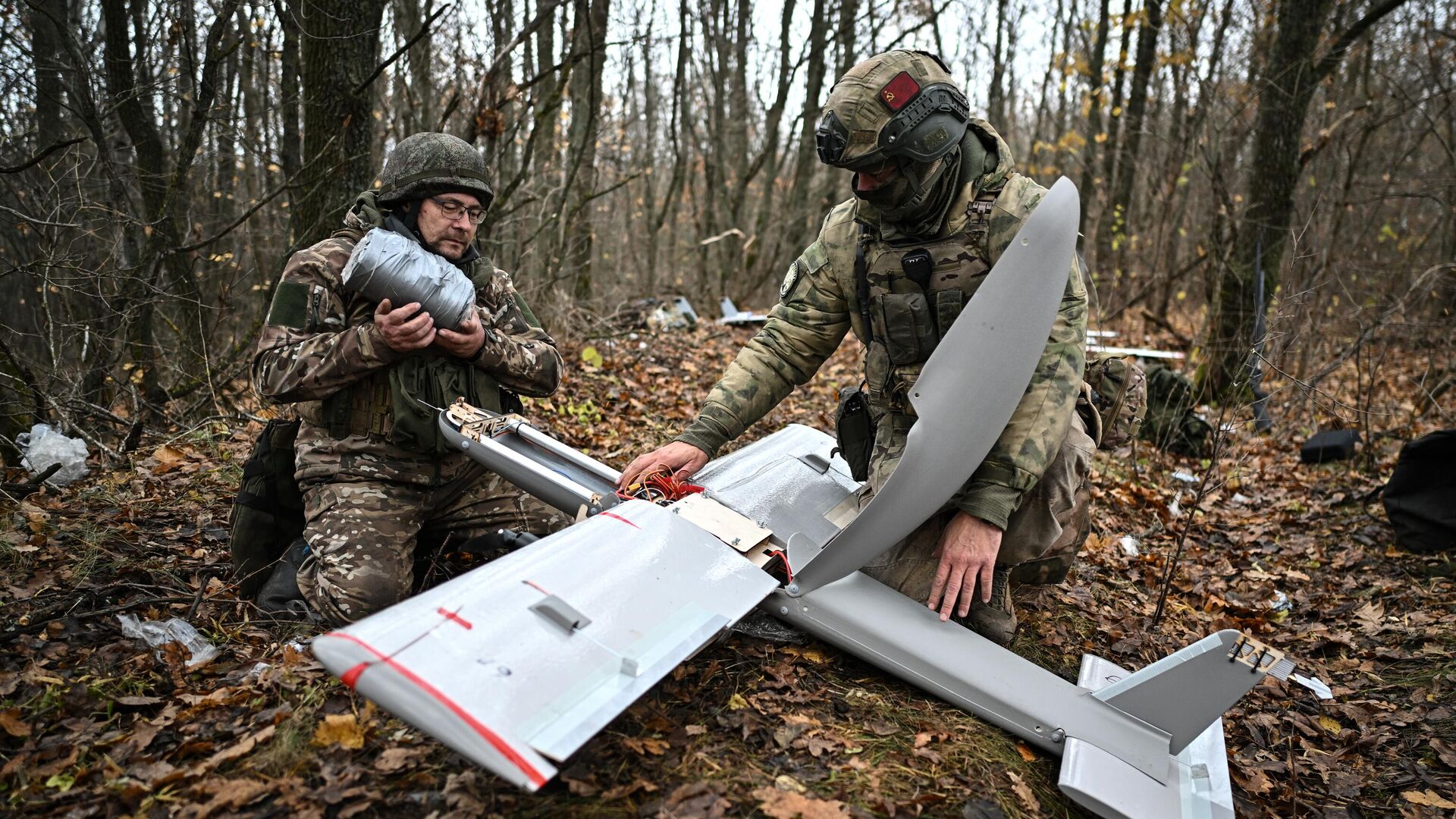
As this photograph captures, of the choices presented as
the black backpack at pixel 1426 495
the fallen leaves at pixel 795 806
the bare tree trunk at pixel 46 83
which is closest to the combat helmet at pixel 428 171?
the fallen leaves at pixel 795 806

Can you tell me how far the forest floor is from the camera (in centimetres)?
212

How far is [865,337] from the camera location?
341 centimetres

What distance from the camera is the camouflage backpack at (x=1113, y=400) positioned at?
3.27 meters

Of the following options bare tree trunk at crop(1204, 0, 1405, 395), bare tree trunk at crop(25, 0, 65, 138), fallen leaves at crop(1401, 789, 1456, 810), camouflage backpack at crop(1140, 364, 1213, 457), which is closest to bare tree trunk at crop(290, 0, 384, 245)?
bare tree trunk at crop(25, 0, 65, 138)

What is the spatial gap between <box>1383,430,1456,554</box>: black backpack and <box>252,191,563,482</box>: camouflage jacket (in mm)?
4665

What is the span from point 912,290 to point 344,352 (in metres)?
2.14

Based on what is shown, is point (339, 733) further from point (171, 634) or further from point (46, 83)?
point (46, 83)

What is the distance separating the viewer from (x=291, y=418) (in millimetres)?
3516

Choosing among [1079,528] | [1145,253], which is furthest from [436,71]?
[1145,253]

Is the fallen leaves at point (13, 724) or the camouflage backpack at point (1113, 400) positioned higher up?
the camouflage backpack at point (1113, 400)

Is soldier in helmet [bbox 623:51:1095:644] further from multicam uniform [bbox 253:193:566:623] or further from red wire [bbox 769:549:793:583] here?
multicam uniform [bbox 253:193:566:623]

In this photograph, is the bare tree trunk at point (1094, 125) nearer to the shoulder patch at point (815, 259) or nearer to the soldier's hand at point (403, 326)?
the shoulder patch at point (815, 259)

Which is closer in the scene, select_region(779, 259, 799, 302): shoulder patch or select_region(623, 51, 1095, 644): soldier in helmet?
select_region(623, 51, 1095, 644): soldier in helmet

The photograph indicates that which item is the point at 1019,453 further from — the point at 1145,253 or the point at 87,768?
the point at 1145,253
